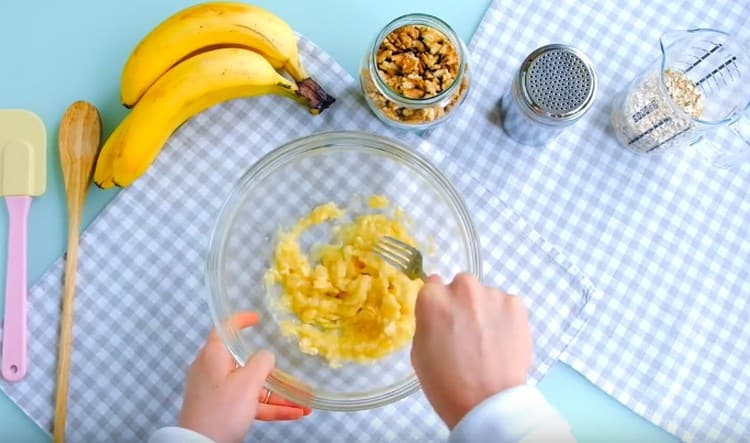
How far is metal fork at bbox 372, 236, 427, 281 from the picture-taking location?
77 cm

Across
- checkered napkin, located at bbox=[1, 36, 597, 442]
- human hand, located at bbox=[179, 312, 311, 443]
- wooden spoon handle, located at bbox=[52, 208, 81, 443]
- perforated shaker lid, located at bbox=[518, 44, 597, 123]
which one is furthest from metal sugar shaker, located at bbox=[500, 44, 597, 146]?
wooden spoon handle, located at bbox=[52, 208, 81, 443]

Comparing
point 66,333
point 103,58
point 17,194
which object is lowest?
point 66,333

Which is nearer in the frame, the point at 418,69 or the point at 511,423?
the point at 511,423

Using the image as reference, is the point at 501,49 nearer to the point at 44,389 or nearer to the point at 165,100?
the point at 165,100

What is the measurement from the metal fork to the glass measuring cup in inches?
12.4

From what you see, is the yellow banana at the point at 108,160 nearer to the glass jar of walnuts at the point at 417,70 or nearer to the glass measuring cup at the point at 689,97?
the glass jar of walnuts at the point at 417,70

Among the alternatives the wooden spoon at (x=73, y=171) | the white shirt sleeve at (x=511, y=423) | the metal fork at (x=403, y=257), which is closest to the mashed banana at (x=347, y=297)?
the metal fork at (x=403, y=257)

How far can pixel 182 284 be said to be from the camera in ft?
2.81

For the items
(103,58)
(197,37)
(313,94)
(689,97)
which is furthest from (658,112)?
(103,58)

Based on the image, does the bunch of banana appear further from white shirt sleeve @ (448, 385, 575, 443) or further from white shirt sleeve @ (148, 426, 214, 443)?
white shirt sleeve @ (448, 385, 575, 443)

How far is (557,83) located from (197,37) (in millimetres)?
399

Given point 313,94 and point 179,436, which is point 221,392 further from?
point 313,94

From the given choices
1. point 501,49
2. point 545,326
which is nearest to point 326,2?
point 501,49

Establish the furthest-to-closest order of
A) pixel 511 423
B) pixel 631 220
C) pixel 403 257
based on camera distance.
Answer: pixel 631 220, pixel 403 257, pixel 511 423
